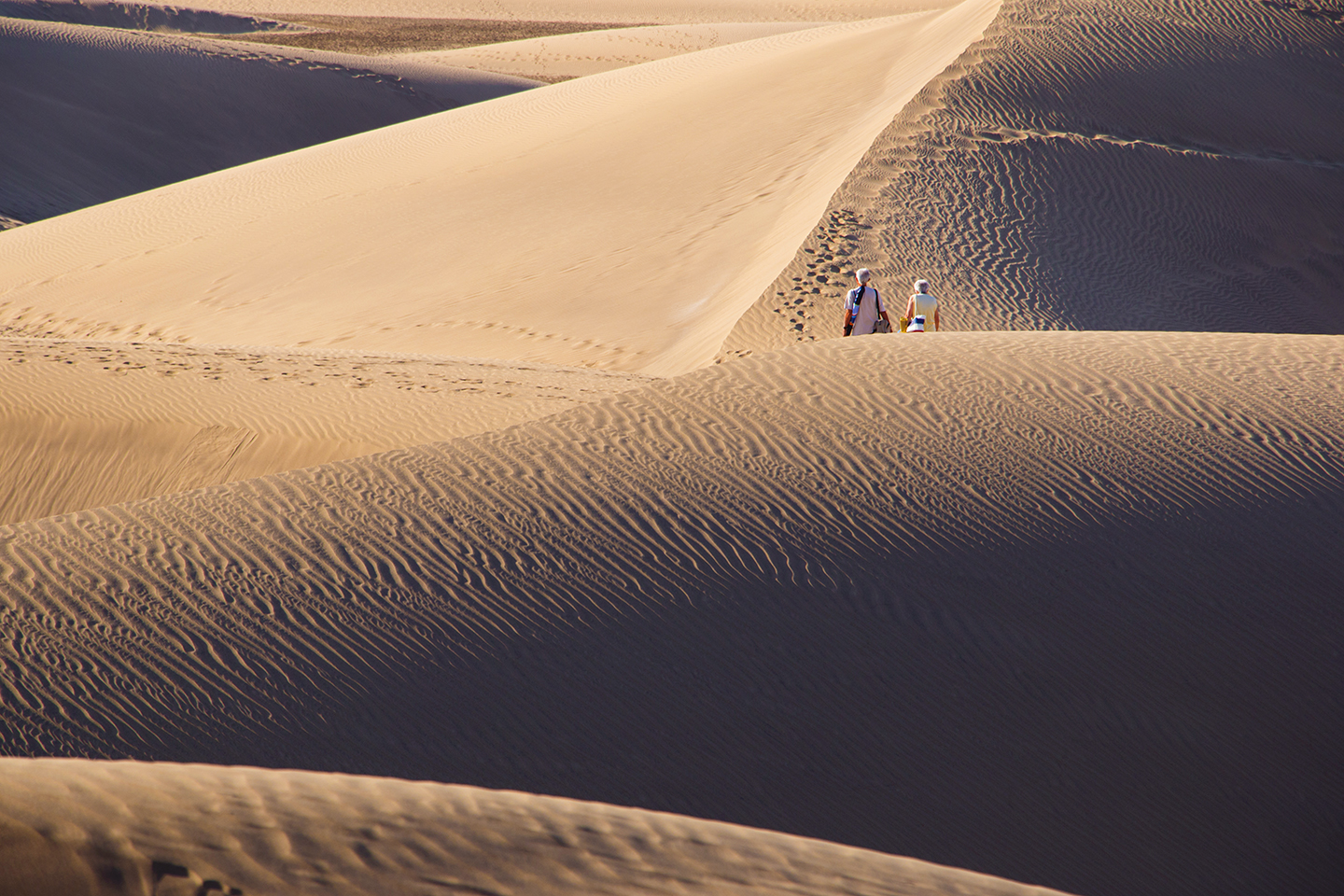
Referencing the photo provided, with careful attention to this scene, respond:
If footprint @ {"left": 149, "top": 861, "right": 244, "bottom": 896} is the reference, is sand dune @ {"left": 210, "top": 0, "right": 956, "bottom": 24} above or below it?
above

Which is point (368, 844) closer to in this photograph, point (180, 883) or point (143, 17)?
point (180, 883)

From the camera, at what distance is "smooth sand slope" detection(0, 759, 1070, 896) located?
8.07 feet

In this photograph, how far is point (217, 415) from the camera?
8.30 metres

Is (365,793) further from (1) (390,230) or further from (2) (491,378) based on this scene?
(1) (390,230)

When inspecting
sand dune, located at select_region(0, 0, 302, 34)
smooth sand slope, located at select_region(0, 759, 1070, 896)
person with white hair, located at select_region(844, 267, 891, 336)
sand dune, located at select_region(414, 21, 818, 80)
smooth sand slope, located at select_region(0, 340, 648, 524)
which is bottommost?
smooth sand slope, located at select_region(0, 340, 648, 524)

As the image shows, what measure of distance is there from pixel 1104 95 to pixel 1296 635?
1174cm

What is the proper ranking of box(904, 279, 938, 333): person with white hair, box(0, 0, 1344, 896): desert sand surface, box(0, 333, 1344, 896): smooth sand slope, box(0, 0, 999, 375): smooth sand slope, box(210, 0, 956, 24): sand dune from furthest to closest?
box(210, 0, 956, 24): sand dune
box(0, 0, 999, 375): smooth sand slope
box(904, 279, 938, 333): person with white hair
box(0, 333, 1344, 896): smooth sand slope
box(0, 0, 1344, 896): desert sand surface

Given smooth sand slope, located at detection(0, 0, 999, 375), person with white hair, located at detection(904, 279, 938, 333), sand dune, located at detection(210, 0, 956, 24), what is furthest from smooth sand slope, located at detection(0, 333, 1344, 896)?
sand dune, located at detection(210, 0, 956, 24)

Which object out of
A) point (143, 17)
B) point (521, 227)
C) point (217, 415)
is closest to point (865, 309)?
point (217, 415)

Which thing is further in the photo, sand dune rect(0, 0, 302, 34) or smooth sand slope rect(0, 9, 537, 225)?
sand dune rect(0, 0, 302, 34)

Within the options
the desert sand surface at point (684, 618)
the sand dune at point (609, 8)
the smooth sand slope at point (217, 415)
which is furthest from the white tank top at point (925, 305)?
the sand dune at point (609, 8)

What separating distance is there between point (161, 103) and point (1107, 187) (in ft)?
73.3

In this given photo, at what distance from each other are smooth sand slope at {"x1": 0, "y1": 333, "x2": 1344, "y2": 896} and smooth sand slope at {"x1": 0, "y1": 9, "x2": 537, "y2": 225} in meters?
20.0

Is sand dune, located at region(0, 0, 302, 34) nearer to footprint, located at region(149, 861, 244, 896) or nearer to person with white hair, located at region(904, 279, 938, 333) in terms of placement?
person with white hair, located at region(904, 279, 938, 333)
